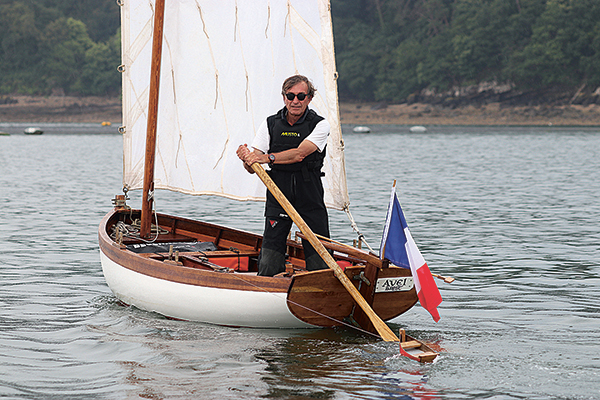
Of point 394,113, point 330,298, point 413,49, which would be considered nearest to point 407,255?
point 330,298

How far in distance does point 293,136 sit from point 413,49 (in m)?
125

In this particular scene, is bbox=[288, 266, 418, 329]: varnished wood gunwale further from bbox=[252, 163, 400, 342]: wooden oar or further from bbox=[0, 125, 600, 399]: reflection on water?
bbox=[0, 125, 600, 399]: reflection on water

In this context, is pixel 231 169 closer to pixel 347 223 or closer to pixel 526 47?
pixel 347 223

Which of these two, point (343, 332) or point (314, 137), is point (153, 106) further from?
point (343, 332)

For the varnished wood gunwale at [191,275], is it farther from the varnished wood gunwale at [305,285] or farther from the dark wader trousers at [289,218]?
the dark wader trousers at [289,218]

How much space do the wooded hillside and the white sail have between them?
326 ft

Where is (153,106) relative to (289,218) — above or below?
above

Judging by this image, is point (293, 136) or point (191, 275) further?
point (191, 275)

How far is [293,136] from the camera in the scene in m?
8.34

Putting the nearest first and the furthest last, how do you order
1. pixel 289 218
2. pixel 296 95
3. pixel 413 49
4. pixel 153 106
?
1. pixel 296 95
2. pixel 289 218
3. pixel 153 106
4. pixel 413 49

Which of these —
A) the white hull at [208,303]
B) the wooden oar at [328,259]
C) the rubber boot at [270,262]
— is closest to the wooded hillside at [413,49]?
the white hull at [208,303]

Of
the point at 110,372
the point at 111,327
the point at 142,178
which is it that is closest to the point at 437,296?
the point at 110,372

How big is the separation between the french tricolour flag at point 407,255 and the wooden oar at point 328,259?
470 mm

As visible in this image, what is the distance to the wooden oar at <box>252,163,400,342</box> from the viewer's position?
316 inches
